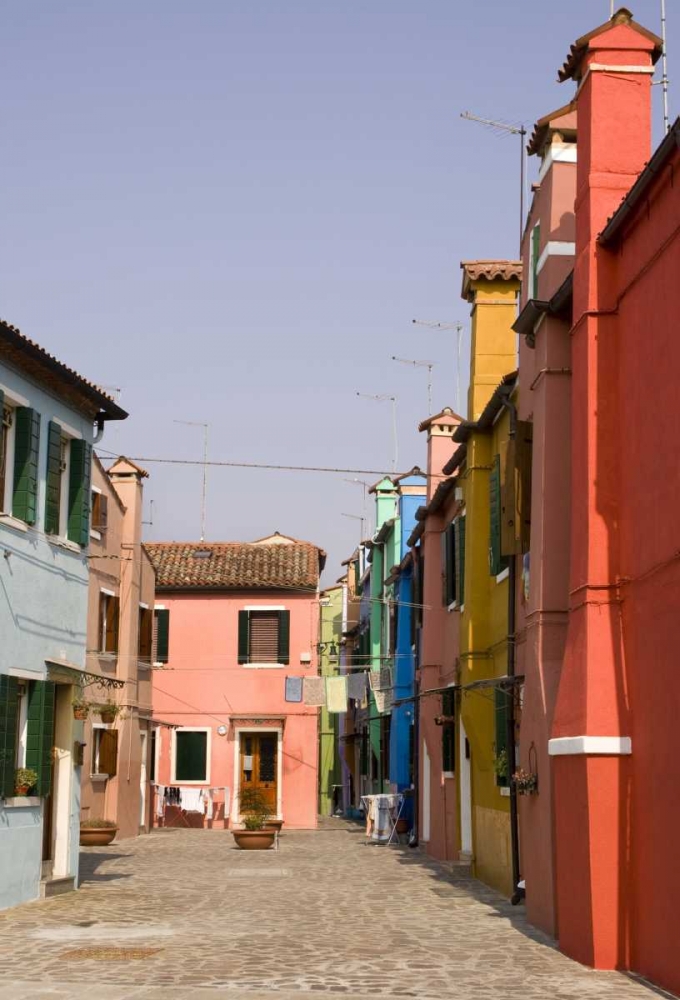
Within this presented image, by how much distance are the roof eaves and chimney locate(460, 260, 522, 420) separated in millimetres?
9911

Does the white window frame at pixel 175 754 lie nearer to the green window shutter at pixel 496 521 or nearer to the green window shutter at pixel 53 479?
the green window shutter at pixel 496 521

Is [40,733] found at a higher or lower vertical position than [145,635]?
lower

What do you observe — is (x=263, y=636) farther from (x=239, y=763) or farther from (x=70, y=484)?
(x=70, y=484)

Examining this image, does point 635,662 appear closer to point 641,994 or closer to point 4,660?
point 641,994

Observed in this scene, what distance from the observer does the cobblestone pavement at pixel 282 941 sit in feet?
33.0

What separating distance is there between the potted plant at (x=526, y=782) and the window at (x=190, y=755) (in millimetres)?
22637

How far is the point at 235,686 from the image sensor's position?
36531mm

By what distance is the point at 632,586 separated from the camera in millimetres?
11188

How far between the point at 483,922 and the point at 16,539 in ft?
22.0

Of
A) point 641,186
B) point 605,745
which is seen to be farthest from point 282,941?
point 641,186

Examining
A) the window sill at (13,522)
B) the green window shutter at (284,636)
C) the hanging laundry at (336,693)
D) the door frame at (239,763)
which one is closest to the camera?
the window sill at (13,522)

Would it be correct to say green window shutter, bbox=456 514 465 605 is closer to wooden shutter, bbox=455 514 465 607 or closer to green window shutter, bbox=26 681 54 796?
wooden shutter, bbox=455 514 465 607

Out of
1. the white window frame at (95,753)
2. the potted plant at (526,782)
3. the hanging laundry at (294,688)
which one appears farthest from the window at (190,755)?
the potted plant at (526,782)

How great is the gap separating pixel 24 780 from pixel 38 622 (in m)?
1.88
